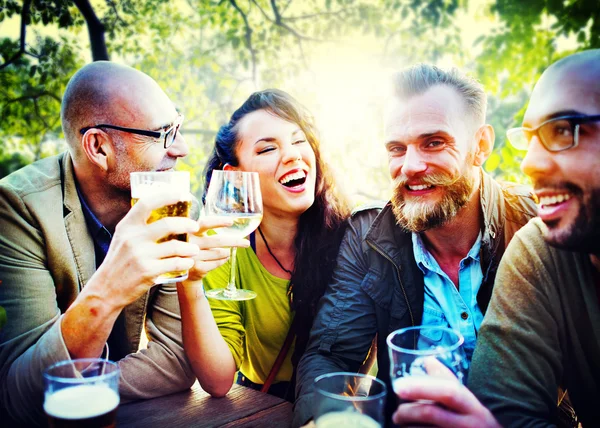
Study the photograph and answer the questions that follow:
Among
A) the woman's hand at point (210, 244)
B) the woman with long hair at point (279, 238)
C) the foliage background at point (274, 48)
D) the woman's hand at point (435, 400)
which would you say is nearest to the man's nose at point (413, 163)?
the woman with long hair at point (279, 238)

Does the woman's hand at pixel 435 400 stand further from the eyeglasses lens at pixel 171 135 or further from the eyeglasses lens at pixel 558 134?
the eyeglasses lens at pixel 171 135

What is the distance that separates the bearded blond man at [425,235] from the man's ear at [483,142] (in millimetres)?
18

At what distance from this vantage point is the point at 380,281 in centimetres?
249

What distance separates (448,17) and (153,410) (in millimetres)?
6961

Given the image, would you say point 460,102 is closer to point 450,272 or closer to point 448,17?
point 450,272

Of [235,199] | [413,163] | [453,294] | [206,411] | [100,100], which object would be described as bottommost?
[206,411]

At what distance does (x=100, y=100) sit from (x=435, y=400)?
8.02 feet

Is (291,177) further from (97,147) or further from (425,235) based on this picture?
(97,147)

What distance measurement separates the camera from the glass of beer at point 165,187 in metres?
1.66

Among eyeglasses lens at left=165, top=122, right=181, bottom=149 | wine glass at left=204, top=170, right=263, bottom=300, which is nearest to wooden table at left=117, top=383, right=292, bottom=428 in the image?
wine glass at left=204, top=170, right=263, bottom=300

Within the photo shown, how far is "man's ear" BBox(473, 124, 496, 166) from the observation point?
279 centimetres

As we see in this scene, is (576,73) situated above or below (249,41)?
below

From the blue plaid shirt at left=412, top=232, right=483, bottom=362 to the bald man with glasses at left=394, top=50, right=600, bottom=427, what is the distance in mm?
701

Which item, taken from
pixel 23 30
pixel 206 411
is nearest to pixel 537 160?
pixel 206 411
